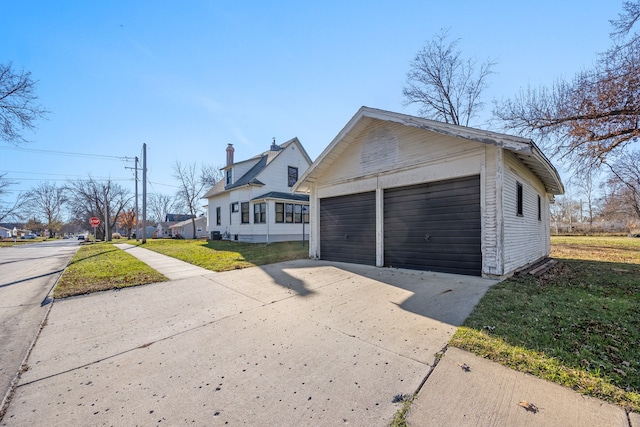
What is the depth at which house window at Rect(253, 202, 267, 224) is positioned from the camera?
1753 centimetres

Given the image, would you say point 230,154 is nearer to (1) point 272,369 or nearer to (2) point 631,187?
(1) point 272,369

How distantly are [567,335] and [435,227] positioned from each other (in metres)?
3.94

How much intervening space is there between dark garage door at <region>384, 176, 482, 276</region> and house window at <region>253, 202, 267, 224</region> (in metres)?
11.0

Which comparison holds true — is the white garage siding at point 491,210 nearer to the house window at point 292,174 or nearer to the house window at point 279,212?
the house window at point 279,212

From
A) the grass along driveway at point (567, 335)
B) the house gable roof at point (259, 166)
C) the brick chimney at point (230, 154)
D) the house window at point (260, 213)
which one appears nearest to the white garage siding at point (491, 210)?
the grass along driveway at point (567, 335)

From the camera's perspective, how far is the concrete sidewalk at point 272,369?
203 centimetres

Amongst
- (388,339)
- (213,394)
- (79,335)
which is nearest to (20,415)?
(213,394)

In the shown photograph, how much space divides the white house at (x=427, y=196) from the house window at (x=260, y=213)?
781 cm

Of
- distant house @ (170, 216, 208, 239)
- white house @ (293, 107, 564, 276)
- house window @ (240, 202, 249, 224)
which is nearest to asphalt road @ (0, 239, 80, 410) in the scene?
white house @ (293, 107, 564, 276)

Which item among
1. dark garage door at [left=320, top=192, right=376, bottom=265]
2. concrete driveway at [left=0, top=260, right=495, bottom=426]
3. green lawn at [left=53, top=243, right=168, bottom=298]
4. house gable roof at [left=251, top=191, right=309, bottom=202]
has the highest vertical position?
house gable roof at [left=251, top=191, right=309, bottom=202]

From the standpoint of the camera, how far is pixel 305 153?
795 inches

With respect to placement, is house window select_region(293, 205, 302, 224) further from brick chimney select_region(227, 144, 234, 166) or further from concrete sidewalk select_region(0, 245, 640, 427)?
concrete sidewalk select_region(0, 245, 640, 427)

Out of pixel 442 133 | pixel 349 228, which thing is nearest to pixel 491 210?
pixel 442 133

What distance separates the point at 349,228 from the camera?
9375mm
